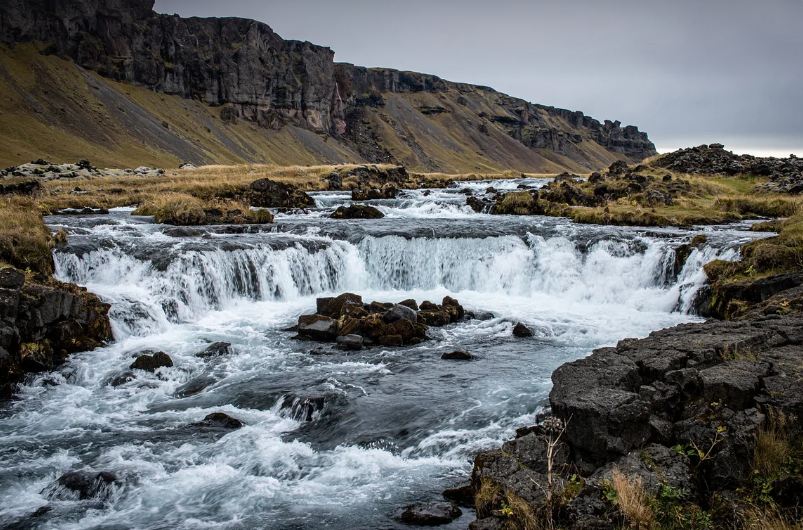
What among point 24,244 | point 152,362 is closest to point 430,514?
point 152,362

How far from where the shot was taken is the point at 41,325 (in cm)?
1584

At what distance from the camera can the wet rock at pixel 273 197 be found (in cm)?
4662

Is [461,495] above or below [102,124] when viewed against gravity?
below

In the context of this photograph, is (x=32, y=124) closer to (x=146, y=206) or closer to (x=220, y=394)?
(x=146, y=206)

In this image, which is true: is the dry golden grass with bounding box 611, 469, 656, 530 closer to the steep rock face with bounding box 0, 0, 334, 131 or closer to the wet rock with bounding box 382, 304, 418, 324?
the wet rock with bounding box 382, 304, 418, 324

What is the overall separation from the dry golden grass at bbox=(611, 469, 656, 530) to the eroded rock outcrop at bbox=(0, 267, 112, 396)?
14.2 m

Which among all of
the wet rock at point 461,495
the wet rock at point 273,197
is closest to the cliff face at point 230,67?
the wet rock at point 273,197

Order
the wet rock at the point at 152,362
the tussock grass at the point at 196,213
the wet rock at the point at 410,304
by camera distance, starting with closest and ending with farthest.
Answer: the wet rock at the point at 152,362
the wet rock at the point at 410,304
the tussock grass at the point at 196,213

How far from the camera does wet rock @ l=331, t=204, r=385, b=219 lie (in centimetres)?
3997

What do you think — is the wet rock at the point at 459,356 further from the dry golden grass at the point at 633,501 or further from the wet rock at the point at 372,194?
the wet rock at the point at 372,194

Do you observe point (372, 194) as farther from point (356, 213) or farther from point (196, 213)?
point (196, 213)

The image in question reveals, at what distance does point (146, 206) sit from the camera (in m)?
37.4

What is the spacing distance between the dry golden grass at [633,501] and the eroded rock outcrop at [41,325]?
14.2m

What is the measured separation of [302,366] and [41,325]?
24.1 feet
